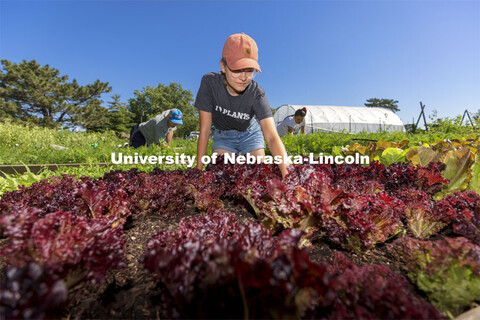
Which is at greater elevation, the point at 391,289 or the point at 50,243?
the point at 50,243

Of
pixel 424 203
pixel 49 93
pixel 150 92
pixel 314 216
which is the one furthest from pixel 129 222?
pixel 150 92

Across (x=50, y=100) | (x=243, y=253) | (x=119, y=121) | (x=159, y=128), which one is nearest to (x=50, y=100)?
(x=50, y=100)

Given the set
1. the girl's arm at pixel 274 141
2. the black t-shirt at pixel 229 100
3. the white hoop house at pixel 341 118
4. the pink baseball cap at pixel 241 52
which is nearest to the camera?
the pink baseball cap at pixel 241 52

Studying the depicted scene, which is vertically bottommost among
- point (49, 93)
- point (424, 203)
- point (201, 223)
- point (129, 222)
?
point (129, 222)

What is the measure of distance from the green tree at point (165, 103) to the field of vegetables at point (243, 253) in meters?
50.5

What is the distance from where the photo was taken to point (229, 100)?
143 inches

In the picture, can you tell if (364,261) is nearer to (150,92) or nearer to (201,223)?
(201,223)

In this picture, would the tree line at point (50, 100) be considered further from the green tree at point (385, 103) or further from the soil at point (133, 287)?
the green tree at point (385, 103)

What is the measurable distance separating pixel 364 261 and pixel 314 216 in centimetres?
42

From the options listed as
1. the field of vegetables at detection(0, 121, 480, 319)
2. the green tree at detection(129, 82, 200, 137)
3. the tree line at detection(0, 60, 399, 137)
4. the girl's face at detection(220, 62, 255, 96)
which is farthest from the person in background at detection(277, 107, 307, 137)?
the green tree at detection(129, 82, 200, 137)

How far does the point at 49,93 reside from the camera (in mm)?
37312

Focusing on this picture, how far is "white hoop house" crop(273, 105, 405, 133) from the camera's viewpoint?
32406 mm

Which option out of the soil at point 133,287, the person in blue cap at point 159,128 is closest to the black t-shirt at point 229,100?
the soil at point 133,287

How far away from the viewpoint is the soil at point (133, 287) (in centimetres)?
111
